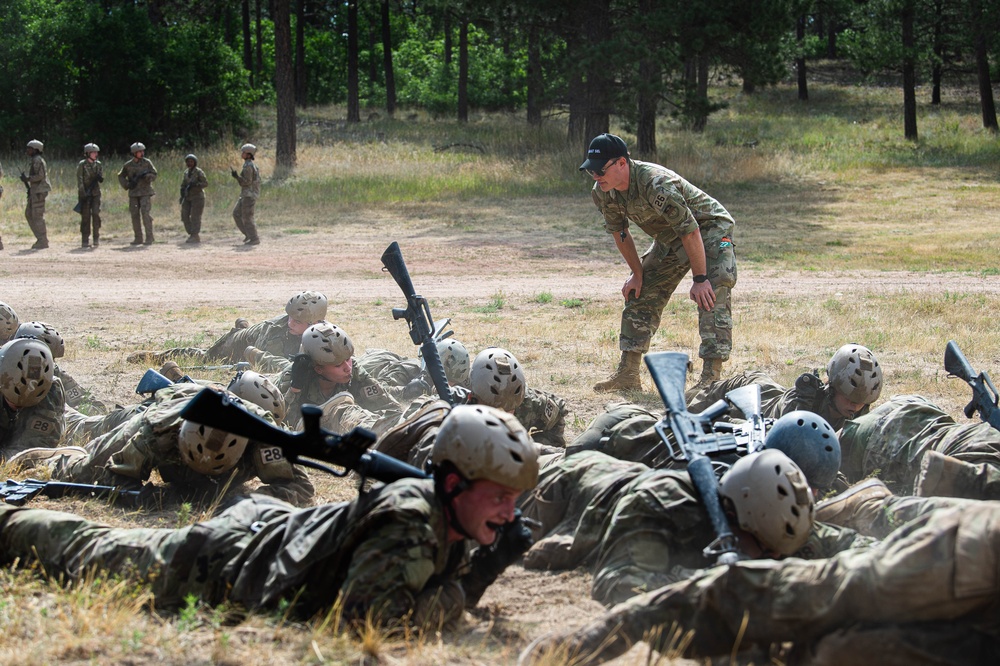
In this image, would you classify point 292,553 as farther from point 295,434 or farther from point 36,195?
point 36,195

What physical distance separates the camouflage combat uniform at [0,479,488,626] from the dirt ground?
1.46 meters

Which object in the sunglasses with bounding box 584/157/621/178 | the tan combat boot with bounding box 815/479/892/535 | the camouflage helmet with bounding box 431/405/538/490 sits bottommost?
the tan combat boot with bounding box 815/479/892/535

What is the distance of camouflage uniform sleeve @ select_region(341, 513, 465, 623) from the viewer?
4.02m

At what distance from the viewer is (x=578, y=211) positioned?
22.3 metres

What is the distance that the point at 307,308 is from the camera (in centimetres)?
959

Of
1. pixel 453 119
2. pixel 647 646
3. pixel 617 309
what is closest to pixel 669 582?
pixel 647 646

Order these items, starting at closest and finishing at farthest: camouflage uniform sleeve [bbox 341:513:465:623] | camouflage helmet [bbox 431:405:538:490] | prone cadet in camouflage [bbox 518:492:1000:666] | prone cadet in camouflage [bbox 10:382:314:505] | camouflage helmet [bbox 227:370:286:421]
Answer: prone cadet in camouflage [bbox 518:492:1000:666], camouflage uniform sleeve [bbox 341:513:465:623], camouflage helmet [bbox 431:405:538:490], prone cadet in camouflage [bbox 10:382:314:505], camouflage helmet [bbox 227:370:286:421]

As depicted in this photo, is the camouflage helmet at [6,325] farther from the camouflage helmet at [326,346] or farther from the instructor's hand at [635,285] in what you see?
the instructor's hand at [635,285]

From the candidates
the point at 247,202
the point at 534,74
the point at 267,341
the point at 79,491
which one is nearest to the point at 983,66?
the point at 534,74

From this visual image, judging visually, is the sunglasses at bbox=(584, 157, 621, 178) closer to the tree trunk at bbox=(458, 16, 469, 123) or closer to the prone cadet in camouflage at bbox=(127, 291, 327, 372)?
the prone cadet in camouflage at bbox=(127, 291, 327, 372)

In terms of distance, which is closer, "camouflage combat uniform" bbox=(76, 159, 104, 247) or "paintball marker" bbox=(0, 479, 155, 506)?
"paintball marker" bbox=(0, 479, 155, 506)

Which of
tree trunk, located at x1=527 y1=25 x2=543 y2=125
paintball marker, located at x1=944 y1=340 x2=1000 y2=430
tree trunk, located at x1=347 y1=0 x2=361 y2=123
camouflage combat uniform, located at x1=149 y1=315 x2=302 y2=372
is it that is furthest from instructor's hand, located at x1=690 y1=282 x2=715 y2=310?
tree trunk, located at x1=347 y1=0 x2=361 y2=123

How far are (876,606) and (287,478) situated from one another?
384 cm

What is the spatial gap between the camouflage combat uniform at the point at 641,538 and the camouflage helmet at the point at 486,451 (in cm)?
88
